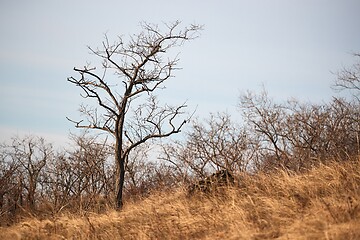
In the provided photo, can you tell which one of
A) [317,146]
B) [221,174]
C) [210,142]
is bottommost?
[221,174]

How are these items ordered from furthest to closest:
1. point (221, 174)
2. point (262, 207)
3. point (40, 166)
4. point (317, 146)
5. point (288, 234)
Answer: point (40, 166) → point (317, 146) → point (221, 174) → point (262, 207) → point (288, 234)

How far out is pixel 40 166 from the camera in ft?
88.5

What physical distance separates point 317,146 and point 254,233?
2327cm

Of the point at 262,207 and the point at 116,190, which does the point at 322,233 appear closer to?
the point at 262,207

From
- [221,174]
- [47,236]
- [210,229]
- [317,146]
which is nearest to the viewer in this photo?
[210,229]

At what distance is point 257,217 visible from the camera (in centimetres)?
388

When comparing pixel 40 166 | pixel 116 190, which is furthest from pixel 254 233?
pixel 40 166

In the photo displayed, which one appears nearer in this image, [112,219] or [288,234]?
[288,234]

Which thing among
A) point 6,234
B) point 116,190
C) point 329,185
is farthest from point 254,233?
point 116,190

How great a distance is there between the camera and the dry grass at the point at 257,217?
3.24 meters

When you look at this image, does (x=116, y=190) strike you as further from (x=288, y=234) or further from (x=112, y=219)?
(x=288, y=234)

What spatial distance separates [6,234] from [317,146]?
23.7 m

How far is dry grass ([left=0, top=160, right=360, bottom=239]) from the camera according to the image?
3.24 m

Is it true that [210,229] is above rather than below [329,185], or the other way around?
below
